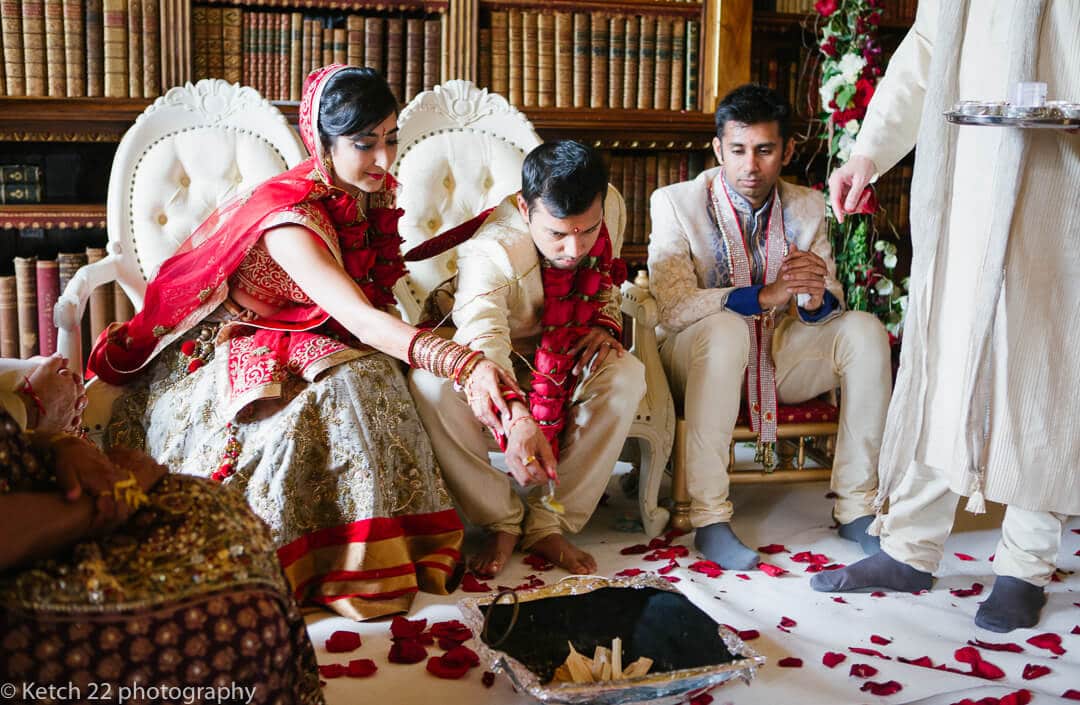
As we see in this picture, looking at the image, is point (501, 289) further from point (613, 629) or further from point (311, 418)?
point (613, 629)

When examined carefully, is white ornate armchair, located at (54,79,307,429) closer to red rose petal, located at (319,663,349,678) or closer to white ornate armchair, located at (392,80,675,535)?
white ornate armchair, located at (392,80,675,535)

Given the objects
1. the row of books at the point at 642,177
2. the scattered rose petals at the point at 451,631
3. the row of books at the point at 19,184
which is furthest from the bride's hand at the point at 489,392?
the row of books at the point at 19,184

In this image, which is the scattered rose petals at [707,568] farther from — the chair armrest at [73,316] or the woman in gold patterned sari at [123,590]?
the chair armrest at [73,316]

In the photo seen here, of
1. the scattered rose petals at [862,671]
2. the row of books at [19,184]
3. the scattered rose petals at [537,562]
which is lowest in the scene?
the scattered rose petals at [537,562]

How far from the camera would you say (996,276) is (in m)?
2.05

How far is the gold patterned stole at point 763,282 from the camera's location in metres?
2.70

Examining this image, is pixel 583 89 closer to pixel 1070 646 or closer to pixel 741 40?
pixel 741 40

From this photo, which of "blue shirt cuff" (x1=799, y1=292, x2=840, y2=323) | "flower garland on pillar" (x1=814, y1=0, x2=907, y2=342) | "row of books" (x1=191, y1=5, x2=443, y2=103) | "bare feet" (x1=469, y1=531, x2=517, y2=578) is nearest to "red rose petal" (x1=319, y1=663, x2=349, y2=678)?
"bare feet" (x1=469, y1=531, x2=517, y2=578)

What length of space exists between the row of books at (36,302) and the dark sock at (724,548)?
2054mm

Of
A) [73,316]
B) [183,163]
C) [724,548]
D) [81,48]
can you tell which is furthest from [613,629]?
[81,48]

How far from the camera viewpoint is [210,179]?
9.64ft

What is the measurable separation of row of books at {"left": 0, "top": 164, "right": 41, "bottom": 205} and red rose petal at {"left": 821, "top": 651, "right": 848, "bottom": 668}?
282cm

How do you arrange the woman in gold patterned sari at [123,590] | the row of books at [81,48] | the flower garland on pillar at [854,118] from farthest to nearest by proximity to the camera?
the flower garland on pillar at [854,118] → the row of books at [81,48] → the woman in gold patterned sari at [123,590]

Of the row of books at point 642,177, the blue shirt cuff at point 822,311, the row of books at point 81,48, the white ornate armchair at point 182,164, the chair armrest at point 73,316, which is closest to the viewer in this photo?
the chair armrest at point 73,316
